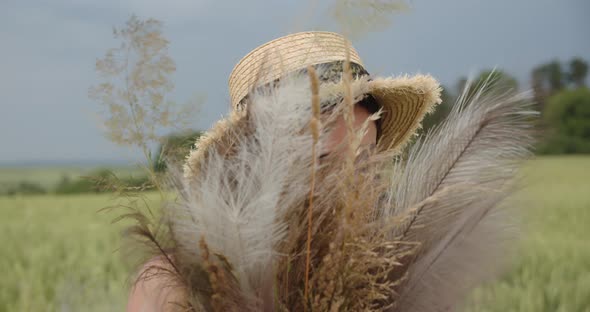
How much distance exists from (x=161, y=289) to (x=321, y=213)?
9.8 inches

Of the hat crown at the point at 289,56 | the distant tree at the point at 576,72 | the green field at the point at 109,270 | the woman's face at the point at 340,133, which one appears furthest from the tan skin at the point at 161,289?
the distant tree at the point at 576,72

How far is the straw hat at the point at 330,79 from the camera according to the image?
0.71 m

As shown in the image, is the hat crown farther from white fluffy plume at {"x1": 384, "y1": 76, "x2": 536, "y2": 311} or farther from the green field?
the green field

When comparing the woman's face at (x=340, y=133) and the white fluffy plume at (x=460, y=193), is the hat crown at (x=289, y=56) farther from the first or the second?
the white fluffy plume at (x=460, y=193)

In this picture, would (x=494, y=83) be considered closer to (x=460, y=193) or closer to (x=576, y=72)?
(x=460, y=193)

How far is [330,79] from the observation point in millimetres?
700

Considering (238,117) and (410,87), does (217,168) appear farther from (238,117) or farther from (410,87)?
(410,87)

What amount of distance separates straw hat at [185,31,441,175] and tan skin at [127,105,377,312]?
0.16ft

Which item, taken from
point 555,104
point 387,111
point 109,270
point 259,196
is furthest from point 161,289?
point 555,104

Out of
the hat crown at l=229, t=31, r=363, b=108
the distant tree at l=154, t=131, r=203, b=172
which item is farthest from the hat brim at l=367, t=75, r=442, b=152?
the distant tree at l=154, t=131, r=203, b=172

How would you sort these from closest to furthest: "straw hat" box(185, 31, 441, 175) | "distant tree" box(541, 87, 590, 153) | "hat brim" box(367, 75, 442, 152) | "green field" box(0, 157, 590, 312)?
"straw hat" box(185, 31, 441, 175) → "hat brim" box(367, 75, 442, 152) → "green field" box(0, 157, 590, 312) → "distant tree" box(541, 87, 590, 153)

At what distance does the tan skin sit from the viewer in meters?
0.68

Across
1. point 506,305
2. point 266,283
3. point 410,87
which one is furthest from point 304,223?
point 506,305

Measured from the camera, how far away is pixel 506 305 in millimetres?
2672
